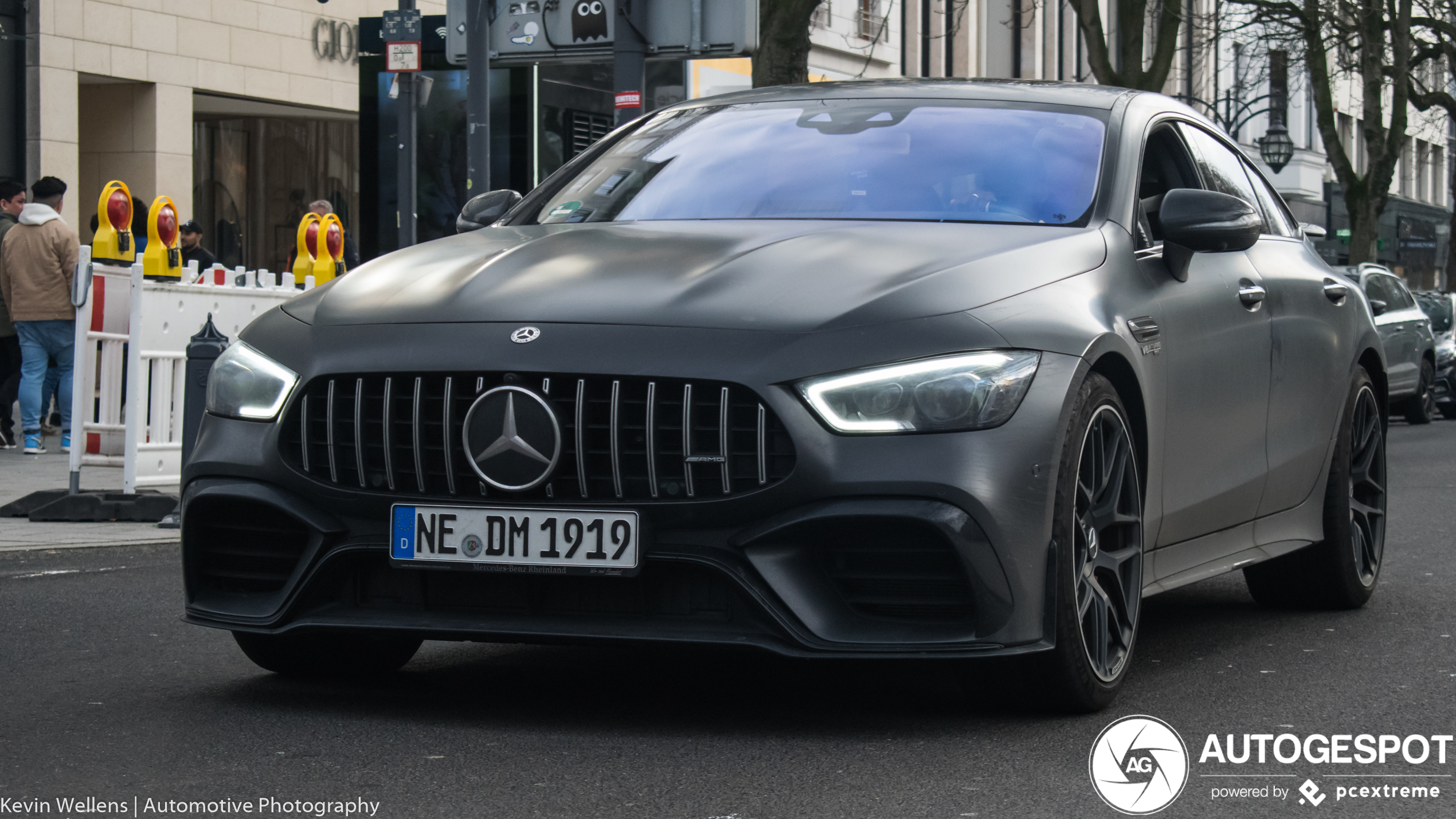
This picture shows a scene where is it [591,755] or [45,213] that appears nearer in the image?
[591,755]

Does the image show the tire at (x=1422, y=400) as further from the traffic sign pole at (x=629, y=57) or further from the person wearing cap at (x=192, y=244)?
the traffic sign pole at (x=629, y=57)

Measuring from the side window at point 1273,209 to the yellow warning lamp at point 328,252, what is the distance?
781 centimetres

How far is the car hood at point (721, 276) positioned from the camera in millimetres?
4410

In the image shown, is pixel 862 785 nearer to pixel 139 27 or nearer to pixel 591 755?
pixel 591 755

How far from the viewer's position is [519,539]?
14.3 feet

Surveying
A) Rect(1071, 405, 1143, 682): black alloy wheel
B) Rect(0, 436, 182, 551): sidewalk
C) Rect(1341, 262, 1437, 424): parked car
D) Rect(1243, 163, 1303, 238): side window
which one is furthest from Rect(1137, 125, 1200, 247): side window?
Rect(1341, 262, 1437, 424): parked car

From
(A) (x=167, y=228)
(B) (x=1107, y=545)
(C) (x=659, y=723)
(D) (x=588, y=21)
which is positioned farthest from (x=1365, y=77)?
(C) (x=659, y=723)

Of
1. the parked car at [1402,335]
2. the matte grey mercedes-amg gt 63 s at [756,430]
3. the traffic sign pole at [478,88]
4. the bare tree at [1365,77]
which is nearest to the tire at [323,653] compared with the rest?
the matte grey mercedes-amg gt 63 s at [756,430]

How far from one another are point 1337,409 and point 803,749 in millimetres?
3049

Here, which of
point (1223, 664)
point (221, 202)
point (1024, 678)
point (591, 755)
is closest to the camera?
point (591, 755)

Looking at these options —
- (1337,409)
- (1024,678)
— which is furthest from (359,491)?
(1337,409)

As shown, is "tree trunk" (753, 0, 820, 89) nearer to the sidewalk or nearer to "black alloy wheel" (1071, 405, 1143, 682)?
the sidewalk

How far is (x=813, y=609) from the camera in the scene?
4.29 m

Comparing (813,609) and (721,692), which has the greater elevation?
(813,609)
